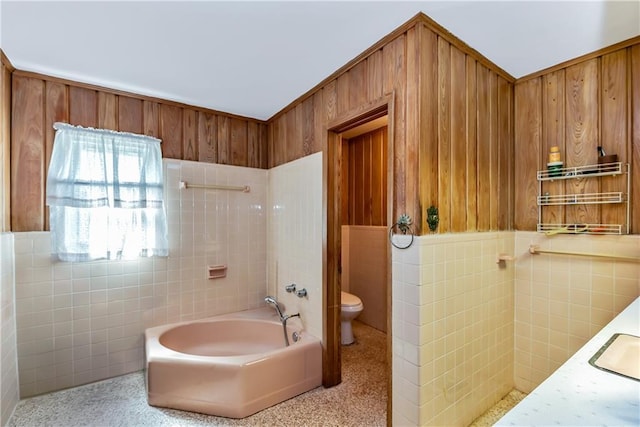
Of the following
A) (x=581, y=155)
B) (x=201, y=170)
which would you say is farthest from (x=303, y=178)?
(x=581, y=155)

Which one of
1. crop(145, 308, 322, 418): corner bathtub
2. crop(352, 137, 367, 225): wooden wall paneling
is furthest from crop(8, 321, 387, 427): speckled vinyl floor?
crop(352, 137, 367, 225): wooden wall paneling

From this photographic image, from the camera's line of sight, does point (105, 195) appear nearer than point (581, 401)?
No

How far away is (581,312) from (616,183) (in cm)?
82

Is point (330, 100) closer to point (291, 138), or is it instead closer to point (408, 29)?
point (291, 138)

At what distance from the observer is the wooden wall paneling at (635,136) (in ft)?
5.42

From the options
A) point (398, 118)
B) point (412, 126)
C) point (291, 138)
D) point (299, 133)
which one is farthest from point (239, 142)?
point (412, 126)

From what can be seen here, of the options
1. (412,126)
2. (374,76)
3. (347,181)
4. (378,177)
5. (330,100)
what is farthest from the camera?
(347,181)

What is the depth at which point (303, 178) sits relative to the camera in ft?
8.16

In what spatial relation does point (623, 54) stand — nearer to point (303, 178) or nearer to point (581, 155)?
point (581, 155)

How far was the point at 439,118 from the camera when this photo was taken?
1.62 metres

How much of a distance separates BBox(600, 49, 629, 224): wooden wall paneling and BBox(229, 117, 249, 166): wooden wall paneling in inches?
107

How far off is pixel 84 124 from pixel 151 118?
462 millimetres

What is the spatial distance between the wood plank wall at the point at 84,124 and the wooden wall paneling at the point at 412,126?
187 cm

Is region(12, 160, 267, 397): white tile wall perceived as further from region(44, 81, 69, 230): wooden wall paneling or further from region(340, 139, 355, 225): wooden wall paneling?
region(340, 139, 355, 225): wooden wall paneling
